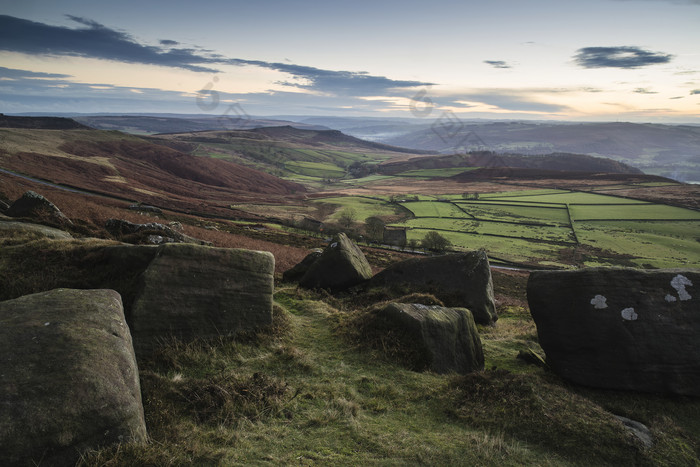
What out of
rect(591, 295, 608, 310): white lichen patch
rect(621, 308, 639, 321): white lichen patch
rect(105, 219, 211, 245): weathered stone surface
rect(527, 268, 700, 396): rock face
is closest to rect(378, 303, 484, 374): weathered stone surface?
rect(527, 268, 700, 396): rock face

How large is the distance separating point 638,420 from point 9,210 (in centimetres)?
3343

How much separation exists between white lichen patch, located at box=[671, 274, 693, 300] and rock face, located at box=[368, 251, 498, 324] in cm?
930

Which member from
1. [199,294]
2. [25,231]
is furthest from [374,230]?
[199,294]

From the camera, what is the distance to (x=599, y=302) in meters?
12.4

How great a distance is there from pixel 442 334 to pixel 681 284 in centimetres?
819

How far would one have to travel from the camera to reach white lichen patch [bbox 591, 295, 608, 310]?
12281 millimetres

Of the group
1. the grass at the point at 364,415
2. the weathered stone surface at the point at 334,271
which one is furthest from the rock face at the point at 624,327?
the weathered stone surface at the point at 334,271

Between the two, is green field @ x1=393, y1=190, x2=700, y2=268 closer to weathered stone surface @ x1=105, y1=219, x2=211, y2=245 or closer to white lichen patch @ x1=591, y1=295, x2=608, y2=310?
white lichen patch @ x1=591, y1=295, x2=608, y2=310

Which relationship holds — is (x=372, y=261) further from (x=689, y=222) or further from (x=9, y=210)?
(x=689, y=222)

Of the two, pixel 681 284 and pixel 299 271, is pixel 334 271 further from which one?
pixel 681 284

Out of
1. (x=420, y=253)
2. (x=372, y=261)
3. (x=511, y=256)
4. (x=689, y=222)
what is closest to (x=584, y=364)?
(x=372, y=261)

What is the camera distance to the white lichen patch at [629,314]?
39.0 feet

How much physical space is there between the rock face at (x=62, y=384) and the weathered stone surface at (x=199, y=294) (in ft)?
9.53

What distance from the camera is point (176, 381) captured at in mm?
9570
